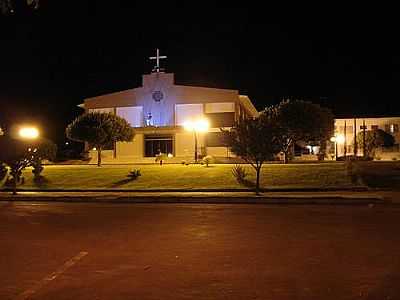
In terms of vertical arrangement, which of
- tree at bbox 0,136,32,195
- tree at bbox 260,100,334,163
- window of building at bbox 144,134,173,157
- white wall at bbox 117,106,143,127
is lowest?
tree at bbox 0,136,32,195

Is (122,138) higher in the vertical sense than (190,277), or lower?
higher

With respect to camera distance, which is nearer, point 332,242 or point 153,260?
point 153,260

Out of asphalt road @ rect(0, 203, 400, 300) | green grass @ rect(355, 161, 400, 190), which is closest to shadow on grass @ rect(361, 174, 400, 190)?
green grass @ rect(355, 161, 400, 190)

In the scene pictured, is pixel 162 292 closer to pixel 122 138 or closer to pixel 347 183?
pixel 347 183

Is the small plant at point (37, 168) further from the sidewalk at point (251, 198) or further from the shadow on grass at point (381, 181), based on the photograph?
the shadow on grass at point (381, 181)

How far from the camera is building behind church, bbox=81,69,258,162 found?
2400 inches

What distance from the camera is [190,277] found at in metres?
8.74

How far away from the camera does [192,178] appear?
32.8 meters

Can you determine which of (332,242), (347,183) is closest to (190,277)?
(332,242)

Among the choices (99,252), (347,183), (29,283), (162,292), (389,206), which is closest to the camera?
(162,292)

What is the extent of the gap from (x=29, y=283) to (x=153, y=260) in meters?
2.35

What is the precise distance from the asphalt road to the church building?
1702 inches

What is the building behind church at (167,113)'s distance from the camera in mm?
60969

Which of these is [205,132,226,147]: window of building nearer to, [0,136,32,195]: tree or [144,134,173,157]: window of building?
[144,134,173,157]: window of building
